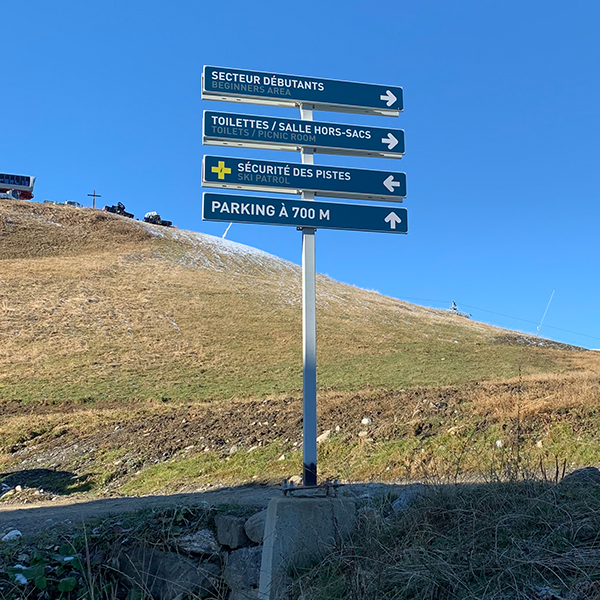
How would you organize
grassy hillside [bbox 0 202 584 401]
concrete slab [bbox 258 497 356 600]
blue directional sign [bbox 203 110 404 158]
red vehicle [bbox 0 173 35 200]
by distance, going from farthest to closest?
red vehicle [bbox 0 173 35 200] → grassy hillside [bbox 0 202 584 401] → blue directional sign [bbox 203 110 404 158] → concrete slab [bbox 258 497 356 600]

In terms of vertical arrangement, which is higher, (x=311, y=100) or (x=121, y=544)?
(x=311, y=100)

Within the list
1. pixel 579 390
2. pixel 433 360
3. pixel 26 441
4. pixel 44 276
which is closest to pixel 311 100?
pixel 579 390

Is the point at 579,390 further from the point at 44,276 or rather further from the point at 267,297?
the point at 44,276

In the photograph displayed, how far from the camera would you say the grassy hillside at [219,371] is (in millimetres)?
8703

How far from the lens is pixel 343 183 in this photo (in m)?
7.14

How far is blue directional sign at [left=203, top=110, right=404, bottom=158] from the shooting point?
7109mm

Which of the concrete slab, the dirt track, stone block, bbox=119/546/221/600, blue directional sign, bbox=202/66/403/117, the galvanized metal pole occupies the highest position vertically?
blue directional sign, bbox=202/66/403/117

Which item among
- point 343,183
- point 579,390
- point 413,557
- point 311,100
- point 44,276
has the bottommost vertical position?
point 413,557

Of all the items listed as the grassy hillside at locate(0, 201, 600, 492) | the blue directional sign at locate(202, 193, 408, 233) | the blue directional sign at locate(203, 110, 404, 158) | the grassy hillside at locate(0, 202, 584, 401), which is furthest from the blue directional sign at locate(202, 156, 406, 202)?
the grassy hillside at locate(0, 202, 584, 401)

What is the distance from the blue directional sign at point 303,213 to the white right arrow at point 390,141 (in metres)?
0.87

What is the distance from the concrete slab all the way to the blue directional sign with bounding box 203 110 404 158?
4.31 m

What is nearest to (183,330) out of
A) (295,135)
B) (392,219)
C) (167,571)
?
(295,135)

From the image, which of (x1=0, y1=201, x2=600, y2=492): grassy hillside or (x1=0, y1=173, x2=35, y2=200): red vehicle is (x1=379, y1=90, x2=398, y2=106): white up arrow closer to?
(x1=0, y1=201, x2=600, y2=492): grassy hillside

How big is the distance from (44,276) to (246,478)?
1289 inches
